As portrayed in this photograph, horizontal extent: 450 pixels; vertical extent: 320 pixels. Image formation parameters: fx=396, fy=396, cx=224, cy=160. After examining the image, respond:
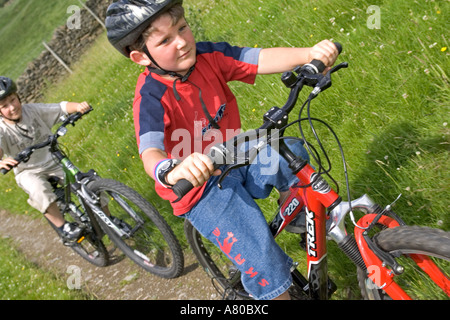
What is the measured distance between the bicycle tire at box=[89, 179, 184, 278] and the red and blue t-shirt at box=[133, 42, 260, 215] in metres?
1.40

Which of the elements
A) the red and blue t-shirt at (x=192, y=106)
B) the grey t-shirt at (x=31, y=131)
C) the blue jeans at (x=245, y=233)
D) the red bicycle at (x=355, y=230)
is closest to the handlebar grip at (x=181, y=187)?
the red bicycle at (x=355, y=230)

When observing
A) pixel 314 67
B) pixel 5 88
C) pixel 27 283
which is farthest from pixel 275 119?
pixel 27 283

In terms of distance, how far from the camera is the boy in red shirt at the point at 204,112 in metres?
2.43

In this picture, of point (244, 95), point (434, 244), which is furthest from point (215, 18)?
point (434, 244)

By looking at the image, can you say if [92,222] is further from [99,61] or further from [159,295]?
[99,61]

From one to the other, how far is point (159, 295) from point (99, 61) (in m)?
9.38

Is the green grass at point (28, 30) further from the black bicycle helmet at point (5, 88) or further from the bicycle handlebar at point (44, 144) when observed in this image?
the bicycle handlebar at point (44, 144)

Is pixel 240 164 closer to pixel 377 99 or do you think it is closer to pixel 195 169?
pixel 195 169

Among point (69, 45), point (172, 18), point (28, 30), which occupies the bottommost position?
point (69, 45)

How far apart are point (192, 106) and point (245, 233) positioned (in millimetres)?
920

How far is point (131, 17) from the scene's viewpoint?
2400 mm

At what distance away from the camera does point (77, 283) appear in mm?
5223

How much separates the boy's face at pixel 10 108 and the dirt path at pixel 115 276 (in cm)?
226

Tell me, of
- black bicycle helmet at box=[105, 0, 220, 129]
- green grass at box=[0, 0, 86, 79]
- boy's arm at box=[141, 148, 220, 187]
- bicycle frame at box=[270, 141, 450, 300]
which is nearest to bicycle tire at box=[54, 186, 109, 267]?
black bicycle helmet at box=[105, 0, 220, 129]
